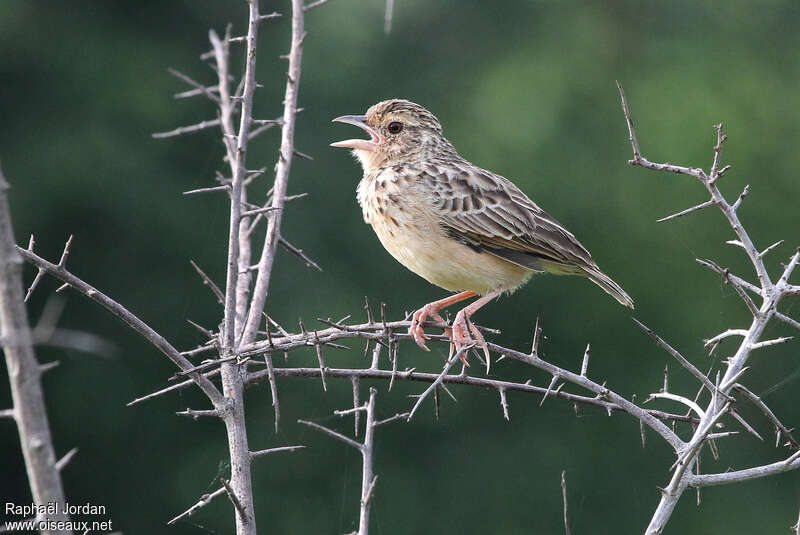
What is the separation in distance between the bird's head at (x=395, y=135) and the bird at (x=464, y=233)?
118 mm

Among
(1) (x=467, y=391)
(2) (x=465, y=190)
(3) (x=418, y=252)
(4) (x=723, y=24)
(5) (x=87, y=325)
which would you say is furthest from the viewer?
(4) (x=723, y=24)

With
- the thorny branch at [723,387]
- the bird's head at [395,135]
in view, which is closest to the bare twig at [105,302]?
the thorny branch at [723,387]

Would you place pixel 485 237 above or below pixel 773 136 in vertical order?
below

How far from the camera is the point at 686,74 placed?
1873 cm

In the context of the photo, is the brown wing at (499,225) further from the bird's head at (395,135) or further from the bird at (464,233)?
the bird's head at (395,135)

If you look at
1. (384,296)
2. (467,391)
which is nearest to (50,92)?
(384,296)

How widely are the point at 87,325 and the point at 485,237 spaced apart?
34.8 feet

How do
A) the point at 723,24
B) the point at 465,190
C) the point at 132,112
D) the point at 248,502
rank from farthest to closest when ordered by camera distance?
the point at 723,24 → the point at 132,112 → the point at 465,190 → the point at 248,502

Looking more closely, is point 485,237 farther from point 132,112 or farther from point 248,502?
point 132,112

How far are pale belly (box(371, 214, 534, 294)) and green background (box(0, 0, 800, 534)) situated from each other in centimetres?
913

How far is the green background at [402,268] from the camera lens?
50.4ft

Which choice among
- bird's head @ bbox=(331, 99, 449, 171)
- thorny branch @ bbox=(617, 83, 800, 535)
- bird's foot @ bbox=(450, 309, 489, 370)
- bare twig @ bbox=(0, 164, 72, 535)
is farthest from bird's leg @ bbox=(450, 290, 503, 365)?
bare twig @ bbox=(0, 164, 72, 535)

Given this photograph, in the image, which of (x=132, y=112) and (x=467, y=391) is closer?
(x=132, y=112)

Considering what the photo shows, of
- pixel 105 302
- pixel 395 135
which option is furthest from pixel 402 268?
pixel 105 302
